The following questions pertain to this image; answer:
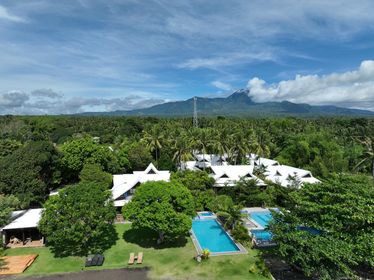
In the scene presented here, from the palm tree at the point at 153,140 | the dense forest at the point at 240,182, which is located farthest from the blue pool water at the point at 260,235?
the palm tree at the point at 153,140

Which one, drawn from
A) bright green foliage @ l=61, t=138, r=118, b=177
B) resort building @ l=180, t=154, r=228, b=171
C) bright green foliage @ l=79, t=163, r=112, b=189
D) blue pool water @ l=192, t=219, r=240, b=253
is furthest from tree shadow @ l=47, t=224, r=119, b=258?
resort building @ l=180, t=154, r=228, b=171

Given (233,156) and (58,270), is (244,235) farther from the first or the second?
(233,156)

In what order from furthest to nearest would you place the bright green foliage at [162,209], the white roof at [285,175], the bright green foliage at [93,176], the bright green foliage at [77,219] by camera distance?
the white roof at [285,175]
the bright green foliage at [93,176]
the bright green foliage at [162,209]
the bright green foliage at [77,219]

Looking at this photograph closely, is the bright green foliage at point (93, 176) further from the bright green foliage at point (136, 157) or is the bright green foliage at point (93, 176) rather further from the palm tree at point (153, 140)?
the palm tree at point (153, 140)

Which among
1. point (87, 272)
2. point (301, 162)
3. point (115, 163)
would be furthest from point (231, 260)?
point (301, 162)

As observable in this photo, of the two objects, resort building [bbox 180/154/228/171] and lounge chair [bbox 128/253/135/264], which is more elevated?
resort building [bbox 180/154/228/171]

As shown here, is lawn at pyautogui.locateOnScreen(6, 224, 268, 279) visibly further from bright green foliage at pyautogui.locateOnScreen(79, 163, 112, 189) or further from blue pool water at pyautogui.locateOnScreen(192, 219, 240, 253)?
bright green foliage at pyautogui.locateOnScreen(79, 163, 112, 189)
